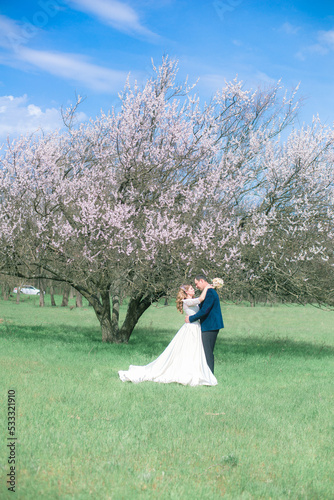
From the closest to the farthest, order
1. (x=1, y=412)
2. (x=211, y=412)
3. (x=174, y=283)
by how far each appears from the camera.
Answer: (x=1, y=412), (x=211, y=412), (x=174, y=283)

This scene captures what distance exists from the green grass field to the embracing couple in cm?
39

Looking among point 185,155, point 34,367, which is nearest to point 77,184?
point 185,155

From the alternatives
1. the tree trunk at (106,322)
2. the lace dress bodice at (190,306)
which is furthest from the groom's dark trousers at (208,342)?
the tree trunk at (106,322)

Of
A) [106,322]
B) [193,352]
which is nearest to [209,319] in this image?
[193,352]

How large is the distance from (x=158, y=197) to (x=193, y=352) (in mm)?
5663

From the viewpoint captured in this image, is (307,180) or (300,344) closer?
(307,180)

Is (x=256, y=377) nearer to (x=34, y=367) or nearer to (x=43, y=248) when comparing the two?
(x=34, y=367)

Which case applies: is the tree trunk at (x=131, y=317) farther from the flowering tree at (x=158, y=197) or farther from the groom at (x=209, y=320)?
the groom at (x=209, y=320)

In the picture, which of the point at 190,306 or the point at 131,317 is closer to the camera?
the point at 190,306

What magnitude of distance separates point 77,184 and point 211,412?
28.0ft

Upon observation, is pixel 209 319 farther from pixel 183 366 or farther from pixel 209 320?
pixel 183 366

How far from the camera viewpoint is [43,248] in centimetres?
1409

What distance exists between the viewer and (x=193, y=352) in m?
9.55

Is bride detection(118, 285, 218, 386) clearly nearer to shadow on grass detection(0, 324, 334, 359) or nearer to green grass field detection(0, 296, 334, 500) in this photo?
green grass field detection(0, 296, 334, 500)
